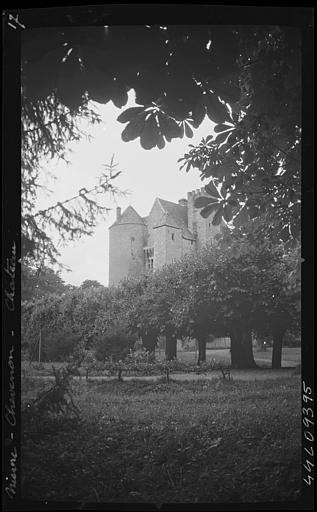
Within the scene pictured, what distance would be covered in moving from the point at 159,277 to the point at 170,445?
0.90 m

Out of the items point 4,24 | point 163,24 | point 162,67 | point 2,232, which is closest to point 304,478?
point 2,232

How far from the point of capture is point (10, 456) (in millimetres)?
2047

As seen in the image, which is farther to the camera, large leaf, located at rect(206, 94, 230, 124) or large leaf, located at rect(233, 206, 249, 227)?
large leaf, located at rect(233, 206, 249, 227)

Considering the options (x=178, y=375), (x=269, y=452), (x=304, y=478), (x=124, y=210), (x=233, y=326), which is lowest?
(x=304, y=478)

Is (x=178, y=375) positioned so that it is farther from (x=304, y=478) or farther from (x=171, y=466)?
(x=304, y=478)

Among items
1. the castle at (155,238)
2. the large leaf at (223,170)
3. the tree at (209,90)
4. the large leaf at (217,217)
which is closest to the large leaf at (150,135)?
the tree at (209,90)

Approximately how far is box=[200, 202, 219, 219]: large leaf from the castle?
0.03 m

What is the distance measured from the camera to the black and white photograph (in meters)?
2.01

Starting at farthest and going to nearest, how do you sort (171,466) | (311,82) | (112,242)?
(112,242) < (311,82) < (171,466)

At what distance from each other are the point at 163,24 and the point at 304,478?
8.08 feet

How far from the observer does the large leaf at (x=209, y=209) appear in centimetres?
233

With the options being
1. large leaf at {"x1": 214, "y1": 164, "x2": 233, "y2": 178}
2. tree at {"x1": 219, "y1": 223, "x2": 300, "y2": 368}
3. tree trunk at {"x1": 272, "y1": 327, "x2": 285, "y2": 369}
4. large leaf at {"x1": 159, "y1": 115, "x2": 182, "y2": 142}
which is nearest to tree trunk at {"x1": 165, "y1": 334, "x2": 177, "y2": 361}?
tree at {"x1": 219, "y1": 223, "x2": 300, "y2": 368}

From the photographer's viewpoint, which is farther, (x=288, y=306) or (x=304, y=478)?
(x=288, y=306)

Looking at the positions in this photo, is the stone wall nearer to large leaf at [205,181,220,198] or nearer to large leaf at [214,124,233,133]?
large leaf at [205,181,220,198]
